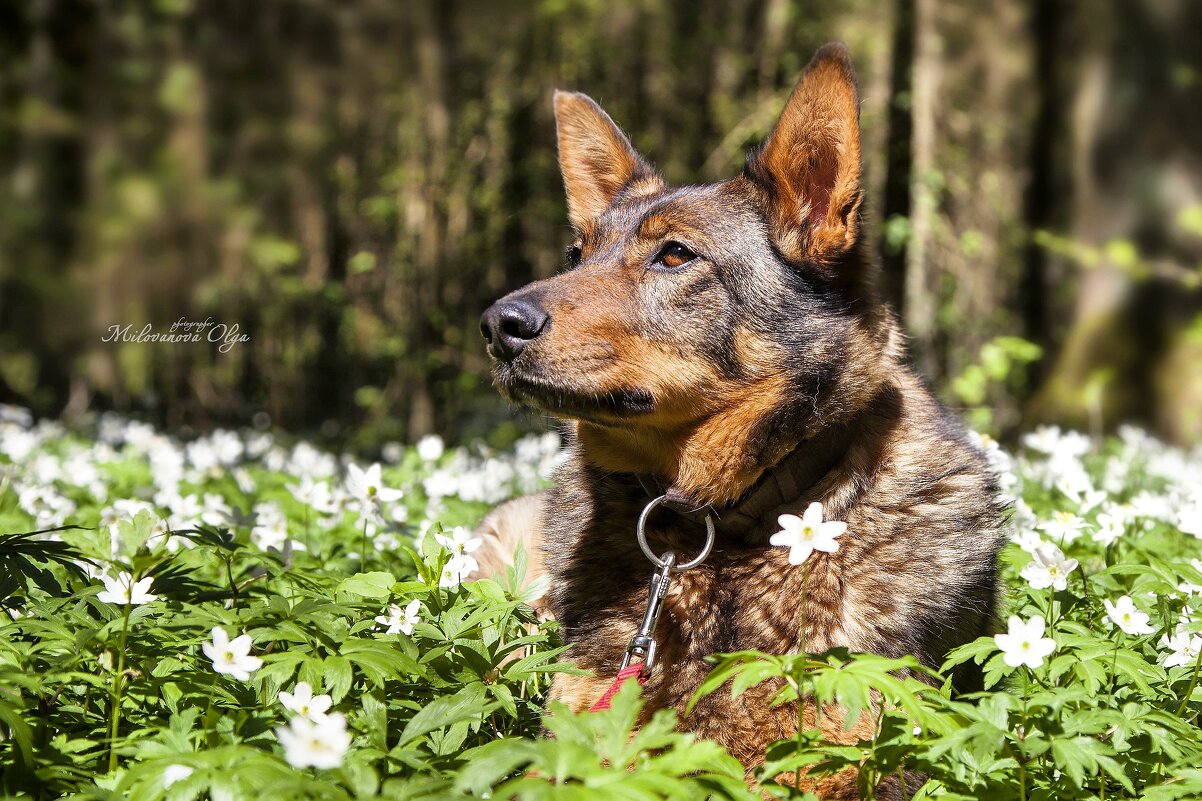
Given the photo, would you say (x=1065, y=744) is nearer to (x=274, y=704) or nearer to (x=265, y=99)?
(x=274, y=704)

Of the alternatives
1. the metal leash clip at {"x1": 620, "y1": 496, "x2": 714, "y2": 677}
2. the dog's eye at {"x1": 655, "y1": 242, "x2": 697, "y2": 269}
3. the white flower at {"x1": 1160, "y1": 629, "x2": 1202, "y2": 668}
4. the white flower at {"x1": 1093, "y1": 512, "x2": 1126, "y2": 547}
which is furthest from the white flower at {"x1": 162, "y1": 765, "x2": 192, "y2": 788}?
the white flower at {"x1": 1093, "y1": 512, "x2": 1126, "y2": 547}

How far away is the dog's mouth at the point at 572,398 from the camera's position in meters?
3.22

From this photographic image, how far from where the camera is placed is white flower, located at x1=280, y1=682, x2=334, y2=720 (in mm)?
2258

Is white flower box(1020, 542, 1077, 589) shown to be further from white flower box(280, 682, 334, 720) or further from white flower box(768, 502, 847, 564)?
white flower box(280, 682, 334, 720)

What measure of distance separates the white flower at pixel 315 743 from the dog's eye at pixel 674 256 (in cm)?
223

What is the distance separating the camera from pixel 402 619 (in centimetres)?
286

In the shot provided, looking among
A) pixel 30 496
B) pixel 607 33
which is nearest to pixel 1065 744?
pixel 30 496

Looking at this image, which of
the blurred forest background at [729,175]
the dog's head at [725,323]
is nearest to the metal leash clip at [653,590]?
the dog's head at [725,323]

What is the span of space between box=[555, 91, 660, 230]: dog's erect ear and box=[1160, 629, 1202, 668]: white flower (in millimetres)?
2584

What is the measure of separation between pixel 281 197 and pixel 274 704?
16.7 metres

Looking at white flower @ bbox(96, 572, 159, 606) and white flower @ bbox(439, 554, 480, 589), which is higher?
white flower @ bbox(96, 572, 159, 606)

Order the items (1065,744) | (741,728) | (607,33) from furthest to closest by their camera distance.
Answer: (607,33) → (741,728) → (1065,744)

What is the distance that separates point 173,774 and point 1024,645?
193cm

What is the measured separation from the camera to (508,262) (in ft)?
37.7
